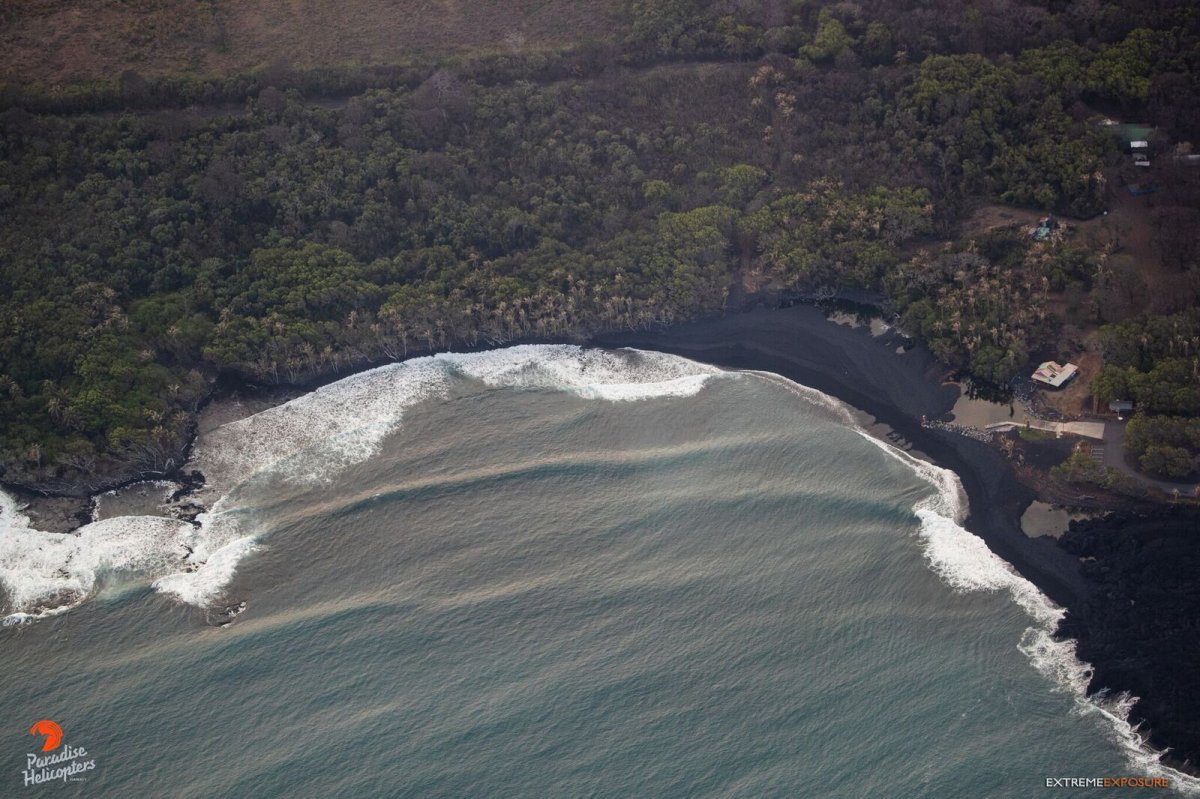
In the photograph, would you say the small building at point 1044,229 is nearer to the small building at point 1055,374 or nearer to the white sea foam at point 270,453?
the small building at point 1055,374

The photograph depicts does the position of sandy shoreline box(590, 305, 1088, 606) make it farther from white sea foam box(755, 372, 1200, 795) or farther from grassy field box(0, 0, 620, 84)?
grassy field box(0, 0, 620, 84)

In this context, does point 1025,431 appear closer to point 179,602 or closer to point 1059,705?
point 1059,705

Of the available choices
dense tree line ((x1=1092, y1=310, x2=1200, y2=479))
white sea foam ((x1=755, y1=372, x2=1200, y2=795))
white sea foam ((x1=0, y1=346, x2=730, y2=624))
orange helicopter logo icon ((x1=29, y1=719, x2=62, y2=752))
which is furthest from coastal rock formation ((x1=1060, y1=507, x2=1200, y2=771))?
orange helicopter logo icon ((x1=29, y1=719, x2=62, y2=752))

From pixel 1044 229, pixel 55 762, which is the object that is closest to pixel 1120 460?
pixel 1044 229

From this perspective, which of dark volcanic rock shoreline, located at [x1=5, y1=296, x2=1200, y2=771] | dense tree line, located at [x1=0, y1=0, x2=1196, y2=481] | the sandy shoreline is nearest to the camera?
dark volcanic rock shoreline, located at [x1=5, y1=296, x2=1200, y2=771]

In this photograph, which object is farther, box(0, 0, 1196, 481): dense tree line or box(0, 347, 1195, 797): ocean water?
box(0, 0, 1196, 481): dense tree line

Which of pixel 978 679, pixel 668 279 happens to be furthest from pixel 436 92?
pixel 978 679
